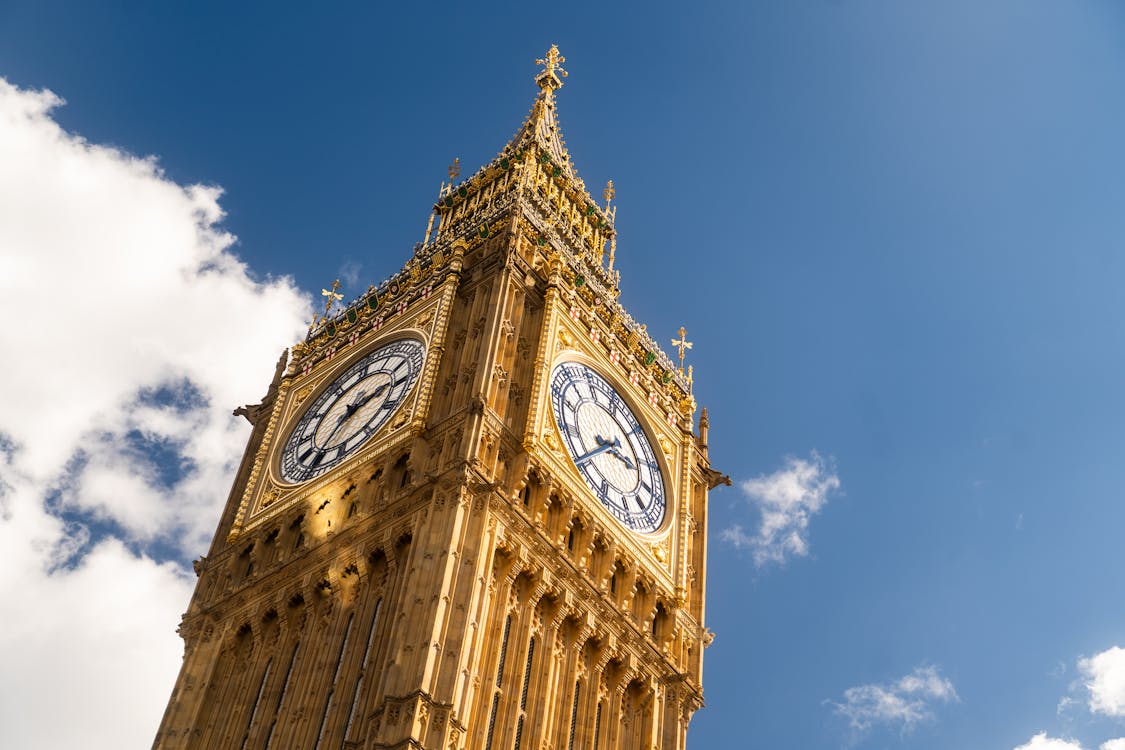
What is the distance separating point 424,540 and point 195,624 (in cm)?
1029

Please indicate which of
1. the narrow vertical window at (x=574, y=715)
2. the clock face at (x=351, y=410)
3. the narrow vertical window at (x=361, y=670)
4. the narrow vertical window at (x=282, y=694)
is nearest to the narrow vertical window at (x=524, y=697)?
the narrow vertical window at (x=574, y=715)

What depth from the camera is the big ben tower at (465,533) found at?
48.5 metres

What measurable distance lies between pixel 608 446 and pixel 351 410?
9148 mm

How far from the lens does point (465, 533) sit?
50.2 m

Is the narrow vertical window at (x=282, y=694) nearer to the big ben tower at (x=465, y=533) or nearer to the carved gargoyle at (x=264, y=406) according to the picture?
the big ben tower at (x=465, y=533)

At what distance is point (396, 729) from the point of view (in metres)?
44.4

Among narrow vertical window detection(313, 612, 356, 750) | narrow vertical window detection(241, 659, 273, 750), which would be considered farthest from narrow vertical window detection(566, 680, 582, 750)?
narrow vertical window detection(241, 659, 273, 750)

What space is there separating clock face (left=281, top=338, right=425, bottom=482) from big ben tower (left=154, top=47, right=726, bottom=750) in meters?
0.12

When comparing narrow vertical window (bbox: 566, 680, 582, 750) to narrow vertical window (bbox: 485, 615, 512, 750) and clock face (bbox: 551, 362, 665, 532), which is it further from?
clock face (bbox: 551, 362, 665, 532)

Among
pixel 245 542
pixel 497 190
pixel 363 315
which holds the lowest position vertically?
pixel 245 542

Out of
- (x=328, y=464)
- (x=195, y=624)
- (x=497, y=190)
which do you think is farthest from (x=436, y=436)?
(x=497, y=190)


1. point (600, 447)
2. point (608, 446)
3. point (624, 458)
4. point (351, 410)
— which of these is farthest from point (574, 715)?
point (351, 410)

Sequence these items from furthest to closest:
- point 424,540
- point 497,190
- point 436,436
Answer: point 497,190
point 436,436
point 424,540

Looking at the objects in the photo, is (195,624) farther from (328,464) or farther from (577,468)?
(577,468)
